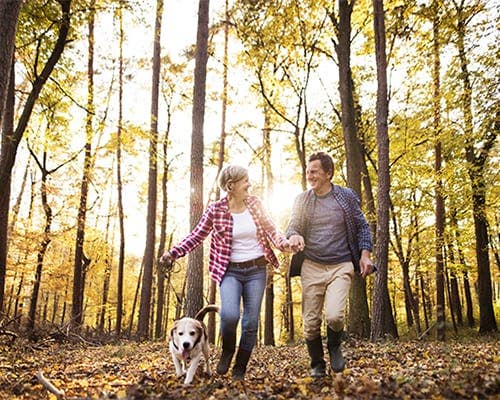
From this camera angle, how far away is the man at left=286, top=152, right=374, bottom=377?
16.3ft

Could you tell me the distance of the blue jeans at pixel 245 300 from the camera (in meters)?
4.83

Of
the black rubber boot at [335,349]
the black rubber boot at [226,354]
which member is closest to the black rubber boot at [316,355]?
the black rubber boot at [335,349]

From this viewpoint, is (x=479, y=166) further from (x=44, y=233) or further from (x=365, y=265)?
(x=44, y=233)

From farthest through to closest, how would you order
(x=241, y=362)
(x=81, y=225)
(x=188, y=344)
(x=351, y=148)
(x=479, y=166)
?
(x=81, y=225), (x=479, y=166), (x=351, y=148), (x=241, y=362), (x=188, y=344)

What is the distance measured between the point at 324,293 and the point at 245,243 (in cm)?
110

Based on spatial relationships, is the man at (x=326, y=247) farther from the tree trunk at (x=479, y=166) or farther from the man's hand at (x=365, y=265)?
the tree trunk at (x=479, y=166)

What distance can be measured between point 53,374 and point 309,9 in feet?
45.1

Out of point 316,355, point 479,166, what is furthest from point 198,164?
point 479,166

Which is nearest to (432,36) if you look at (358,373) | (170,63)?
(170,63)

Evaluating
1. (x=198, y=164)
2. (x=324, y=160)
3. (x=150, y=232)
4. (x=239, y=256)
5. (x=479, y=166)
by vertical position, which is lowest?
(x=239, y=256)

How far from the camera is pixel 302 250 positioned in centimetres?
498

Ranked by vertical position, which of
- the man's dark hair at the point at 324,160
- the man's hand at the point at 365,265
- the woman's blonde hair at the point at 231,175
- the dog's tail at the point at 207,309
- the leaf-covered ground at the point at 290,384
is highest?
the man's dark hair at the point at 324,160

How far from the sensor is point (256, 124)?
22.0 meters

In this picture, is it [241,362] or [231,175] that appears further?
[231,175]
